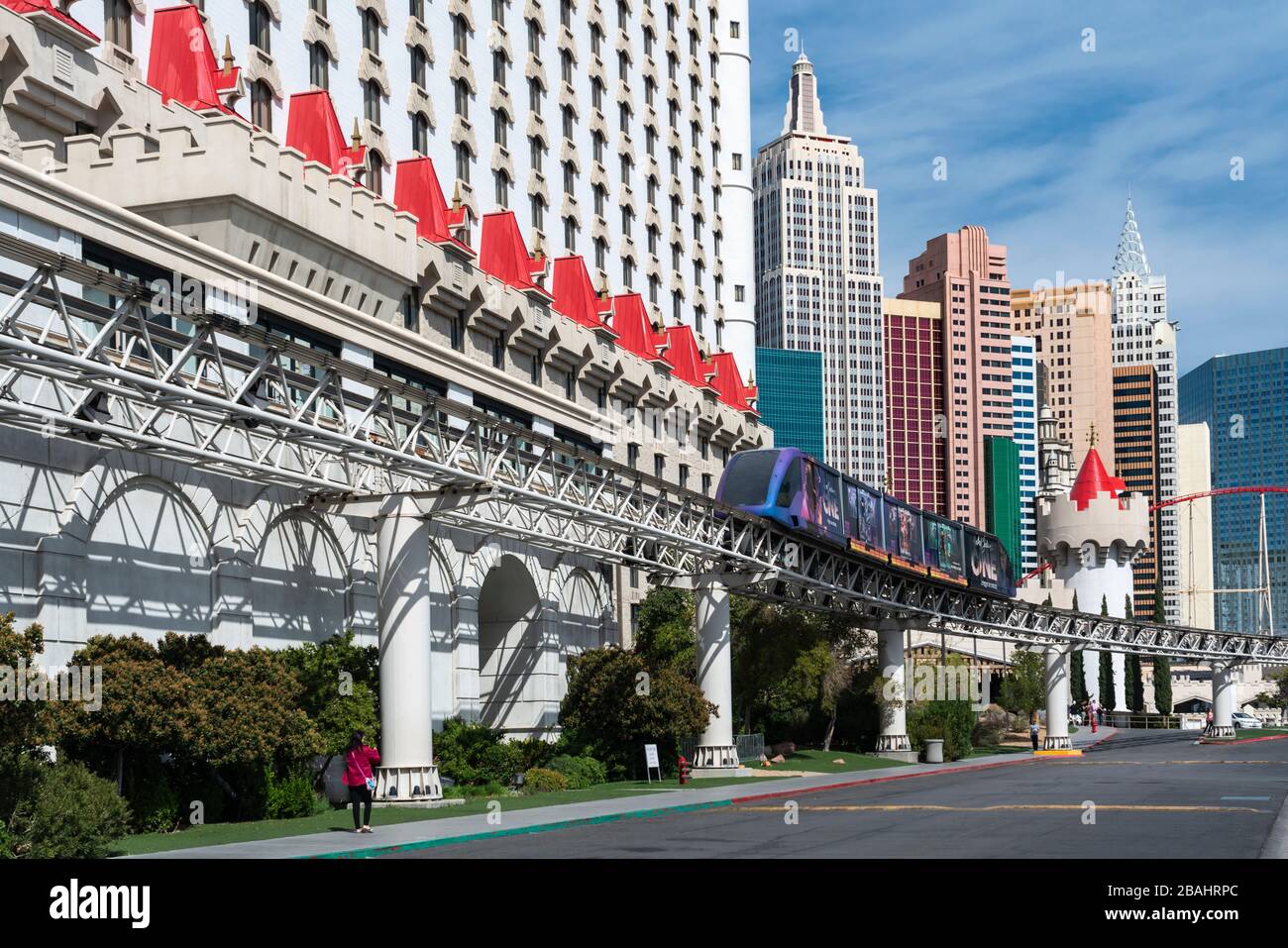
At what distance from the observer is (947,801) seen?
3612 centimetres

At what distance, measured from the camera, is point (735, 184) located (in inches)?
3516

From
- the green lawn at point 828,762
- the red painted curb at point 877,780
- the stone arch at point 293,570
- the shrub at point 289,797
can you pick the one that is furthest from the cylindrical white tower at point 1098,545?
the shrub at point 289,797

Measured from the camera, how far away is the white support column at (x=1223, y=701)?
320 ft

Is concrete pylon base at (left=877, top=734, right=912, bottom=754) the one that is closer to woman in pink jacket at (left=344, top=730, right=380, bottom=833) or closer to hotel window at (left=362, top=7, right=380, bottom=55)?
hotel window at (left=362, top=7, right=380, bottom=55)

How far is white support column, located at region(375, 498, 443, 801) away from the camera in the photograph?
116 ft

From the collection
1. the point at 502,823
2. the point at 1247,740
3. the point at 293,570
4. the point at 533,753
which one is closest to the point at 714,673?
the point at 533,753

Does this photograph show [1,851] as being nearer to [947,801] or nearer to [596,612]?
[947,801]

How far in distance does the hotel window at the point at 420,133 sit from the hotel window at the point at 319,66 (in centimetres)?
581

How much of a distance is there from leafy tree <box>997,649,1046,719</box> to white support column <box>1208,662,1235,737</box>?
11.2 m

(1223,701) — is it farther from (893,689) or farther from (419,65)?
(419,65)

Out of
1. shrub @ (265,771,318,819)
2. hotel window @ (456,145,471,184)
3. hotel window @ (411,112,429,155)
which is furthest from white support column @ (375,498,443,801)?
hotel window @ (456,145,471,184)

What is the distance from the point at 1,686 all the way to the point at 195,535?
1073 cm
